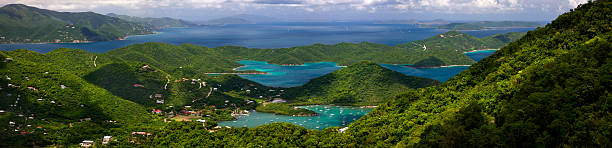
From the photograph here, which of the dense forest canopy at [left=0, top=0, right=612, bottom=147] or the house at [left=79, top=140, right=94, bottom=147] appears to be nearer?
the dense forest canopy at [left=0, top=0, right=612, bottom=147]

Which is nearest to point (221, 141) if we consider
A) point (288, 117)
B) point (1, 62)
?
point (288, 117)

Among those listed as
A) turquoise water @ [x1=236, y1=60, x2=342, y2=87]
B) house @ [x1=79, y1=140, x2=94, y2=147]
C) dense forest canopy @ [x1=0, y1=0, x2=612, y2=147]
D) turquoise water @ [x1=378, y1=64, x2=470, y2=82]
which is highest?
dense forest canopy @ [x1=0, y1=0, x2=612, y2=147]

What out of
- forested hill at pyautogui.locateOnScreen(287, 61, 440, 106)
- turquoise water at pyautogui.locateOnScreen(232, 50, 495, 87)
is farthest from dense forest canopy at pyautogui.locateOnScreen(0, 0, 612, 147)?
turquoise water at pyautogui.locateOnScreen(232, 50, 495, 87)

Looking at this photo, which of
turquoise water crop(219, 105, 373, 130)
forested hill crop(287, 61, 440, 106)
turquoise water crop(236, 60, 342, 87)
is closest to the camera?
turquoise water crop(219, 105, 373, 130)

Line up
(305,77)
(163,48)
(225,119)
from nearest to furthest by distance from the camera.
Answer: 1. (225,119)
2. (305,77)
3. (163,48)

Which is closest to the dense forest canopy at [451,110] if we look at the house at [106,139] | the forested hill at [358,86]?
the house at [106,139]

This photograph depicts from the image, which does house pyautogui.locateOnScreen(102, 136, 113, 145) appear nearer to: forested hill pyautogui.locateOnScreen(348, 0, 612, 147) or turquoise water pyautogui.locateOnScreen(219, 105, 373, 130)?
turquoise water pyautogui.locateOnScreen(219, 105, 373, 130)

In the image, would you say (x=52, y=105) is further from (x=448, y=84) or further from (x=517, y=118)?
(x=517, y=118)
